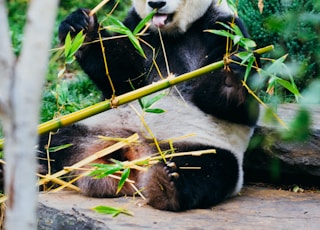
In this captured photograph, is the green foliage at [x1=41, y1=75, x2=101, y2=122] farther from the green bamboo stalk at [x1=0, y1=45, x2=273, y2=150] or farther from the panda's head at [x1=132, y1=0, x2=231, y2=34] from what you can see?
the green bamboo stalk at [x1=0, y1=45, x2=273, y2=150]

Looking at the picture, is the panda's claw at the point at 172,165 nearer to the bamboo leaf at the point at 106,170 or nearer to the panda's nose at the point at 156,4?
the bamboo leaf at the point at 106,170

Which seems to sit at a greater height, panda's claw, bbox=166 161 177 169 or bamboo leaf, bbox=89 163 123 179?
bamboo leaf, bbox=89 163 123 179

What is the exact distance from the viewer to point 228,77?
11.3 feet

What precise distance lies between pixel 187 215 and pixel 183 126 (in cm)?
71

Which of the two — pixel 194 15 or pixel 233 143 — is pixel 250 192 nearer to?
pixel 233 143

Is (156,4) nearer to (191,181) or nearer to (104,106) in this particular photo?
(191,181)

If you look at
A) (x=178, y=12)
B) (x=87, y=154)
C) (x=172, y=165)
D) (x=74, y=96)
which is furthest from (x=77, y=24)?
(x=74, y=96)

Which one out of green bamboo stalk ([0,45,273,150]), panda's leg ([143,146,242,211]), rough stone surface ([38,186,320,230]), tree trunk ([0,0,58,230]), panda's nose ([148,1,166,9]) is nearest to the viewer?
tree trunk ([0,0,58,230])

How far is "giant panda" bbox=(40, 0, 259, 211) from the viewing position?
11.4 feet

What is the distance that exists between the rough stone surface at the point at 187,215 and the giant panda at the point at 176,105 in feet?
0.31

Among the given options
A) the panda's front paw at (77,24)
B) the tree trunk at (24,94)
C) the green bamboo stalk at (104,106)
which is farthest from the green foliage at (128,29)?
the tree trunk at (24,94)

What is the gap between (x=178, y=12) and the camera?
379 centimetres

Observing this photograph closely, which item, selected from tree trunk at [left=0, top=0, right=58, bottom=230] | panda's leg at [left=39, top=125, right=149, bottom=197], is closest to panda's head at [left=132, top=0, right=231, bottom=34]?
panda's leg at [left=39, top=125, right=149, bottom=197]

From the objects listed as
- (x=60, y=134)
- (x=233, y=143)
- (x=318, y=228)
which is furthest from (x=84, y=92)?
(x=318, y=228)
